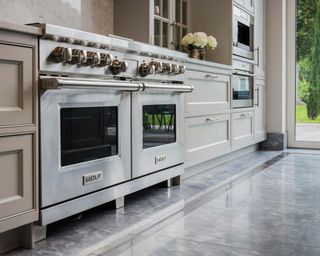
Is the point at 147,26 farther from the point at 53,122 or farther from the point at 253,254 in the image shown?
the point at 253,254

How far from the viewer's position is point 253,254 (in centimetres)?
179

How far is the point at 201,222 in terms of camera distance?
2244mm

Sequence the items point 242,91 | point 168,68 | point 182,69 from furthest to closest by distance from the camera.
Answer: point 242,91 → point 182,69 → point 168,68

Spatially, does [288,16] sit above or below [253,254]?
above

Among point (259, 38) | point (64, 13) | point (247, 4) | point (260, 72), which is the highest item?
point (247, 4)

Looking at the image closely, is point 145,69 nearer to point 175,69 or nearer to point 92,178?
point 175,69

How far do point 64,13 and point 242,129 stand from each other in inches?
93.2

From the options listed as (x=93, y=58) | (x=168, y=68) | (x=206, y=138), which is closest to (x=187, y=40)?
(x=206, y=138)

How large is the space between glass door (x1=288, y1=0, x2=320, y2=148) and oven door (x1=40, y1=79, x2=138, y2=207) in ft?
11.9

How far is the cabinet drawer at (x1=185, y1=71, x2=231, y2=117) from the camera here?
335cm

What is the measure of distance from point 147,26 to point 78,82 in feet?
4.89

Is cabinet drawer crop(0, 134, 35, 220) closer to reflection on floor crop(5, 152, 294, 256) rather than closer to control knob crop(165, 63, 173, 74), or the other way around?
reflection on floor crop(5, 152, 294, 256)

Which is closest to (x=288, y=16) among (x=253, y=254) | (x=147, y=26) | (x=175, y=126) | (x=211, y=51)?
(x=211, y=51)

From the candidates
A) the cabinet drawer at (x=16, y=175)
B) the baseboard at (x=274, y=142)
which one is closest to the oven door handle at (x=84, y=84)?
the cabinet drawer at (x=16, y=175)
